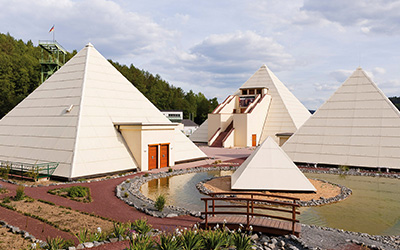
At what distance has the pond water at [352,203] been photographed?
507 inches

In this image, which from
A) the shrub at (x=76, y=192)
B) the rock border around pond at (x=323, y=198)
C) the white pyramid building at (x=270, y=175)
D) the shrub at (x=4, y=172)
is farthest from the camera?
the shrub at (x=4, y=172)

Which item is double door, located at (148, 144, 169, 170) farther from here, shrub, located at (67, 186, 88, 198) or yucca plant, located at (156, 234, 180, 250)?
yucca plant, located at (156, 234, 180, 250)

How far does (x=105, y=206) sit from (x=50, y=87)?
765 inches

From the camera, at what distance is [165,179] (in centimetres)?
2275

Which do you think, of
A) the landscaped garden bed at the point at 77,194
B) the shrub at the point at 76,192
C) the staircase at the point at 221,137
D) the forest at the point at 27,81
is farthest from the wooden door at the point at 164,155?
the forest at the point at 27,81

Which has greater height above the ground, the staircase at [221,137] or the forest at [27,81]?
the forest at [27,81]

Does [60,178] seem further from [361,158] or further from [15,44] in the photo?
[15,44]

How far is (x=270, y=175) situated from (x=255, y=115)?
1276 inches

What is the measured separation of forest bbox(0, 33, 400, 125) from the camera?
228ft

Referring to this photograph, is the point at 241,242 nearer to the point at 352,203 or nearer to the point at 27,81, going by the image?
the point at 352,203

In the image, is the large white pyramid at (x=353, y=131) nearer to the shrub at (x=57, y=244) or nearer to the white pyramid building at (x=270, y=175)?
the white pyramid building at (x=270, y=175)

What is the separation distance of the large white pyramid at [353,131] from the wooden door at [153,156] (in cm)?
1352

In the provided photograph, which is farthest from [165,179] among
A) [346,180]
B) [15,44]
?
[15,44]

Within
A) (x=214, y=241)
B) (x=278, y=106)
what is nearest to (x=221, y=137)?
(x=278, y=106)
